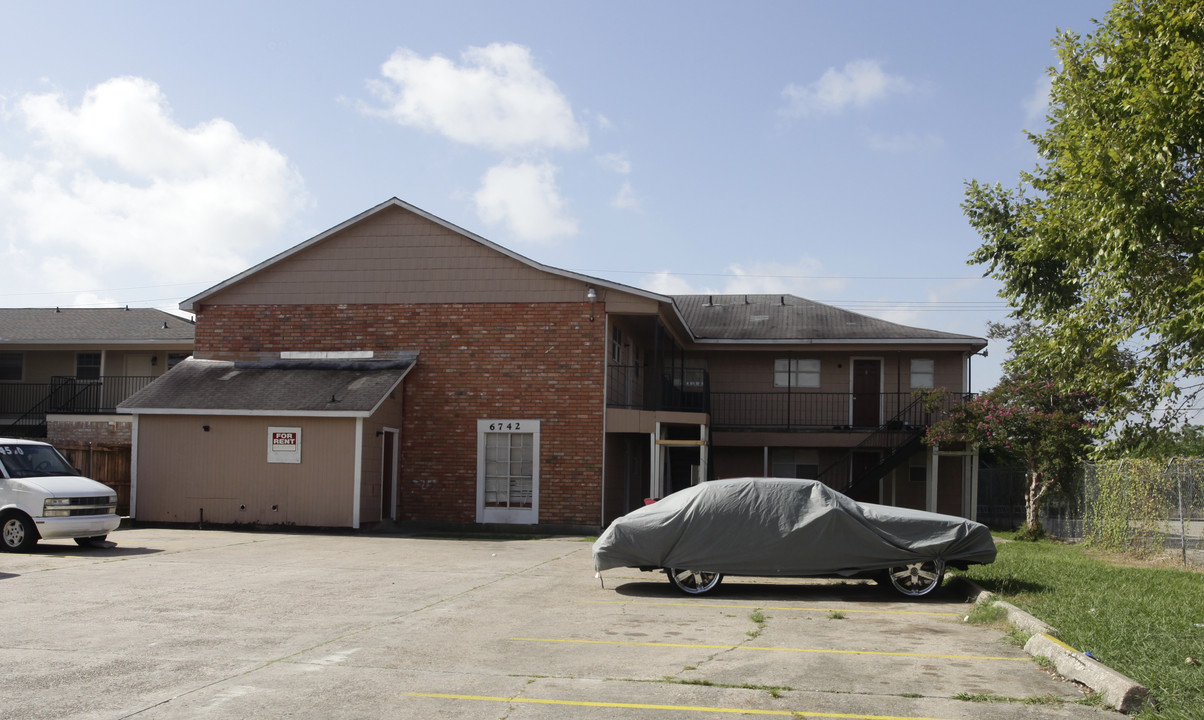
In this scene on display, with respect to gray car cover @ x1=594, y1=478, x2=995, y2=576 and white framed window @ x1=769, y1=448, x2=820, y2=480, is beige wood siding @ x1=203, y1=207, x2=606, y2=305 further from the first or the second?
gray car cover @ x1=594, y1=478, x2=995, y2=576

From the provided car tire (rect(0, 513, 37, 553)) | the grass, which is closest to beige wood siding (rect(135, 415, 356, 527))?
car tire (rect(0, 513, 37, 553))

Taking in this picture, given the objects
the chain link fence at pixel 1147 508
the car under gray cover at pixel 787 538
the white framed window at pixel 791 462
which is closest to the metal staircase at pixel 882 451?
the white framed window at pixel 791 462

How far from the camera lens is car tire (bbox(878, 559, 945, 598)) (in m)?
12.1

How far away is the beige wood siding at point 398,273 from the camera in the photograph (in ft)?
73.0

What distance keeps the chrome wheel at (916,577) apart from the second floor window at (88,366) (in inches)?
1040

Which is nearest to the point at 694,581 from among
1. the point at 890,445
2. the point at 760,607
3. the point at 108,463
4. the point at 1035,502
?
→ the point at 760,607

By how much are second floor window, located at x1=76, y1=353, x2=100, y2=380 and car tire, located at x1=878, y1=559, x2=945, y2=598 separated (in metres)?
26.4

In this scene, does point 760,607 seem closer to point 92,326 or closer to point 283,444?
point 283,444

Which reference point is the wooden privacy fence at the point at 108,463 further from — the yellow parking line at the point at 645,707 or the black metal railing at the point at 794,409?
the yellow parking line at the point at 645,707

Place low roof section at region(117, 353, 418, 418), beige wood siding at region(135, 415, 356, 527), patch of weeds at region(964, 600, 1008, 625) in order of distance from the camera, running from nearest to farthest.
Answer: patch of weeds at region(964, 600, 1008, 625)
low roof section at region(117, 353, 418, 418)
beige wood siding at region(135, 415, 356, 527)

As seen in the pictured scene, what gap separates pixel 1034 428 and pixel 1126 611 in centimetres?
1254

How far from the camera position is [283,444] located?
69.2ft

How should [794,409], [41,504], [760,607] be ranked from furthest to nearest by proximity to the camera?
[794,409] < [41,504] < [760,607]

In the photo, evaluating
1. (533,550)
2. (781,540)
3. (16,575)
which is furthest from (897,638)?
(16,575)
